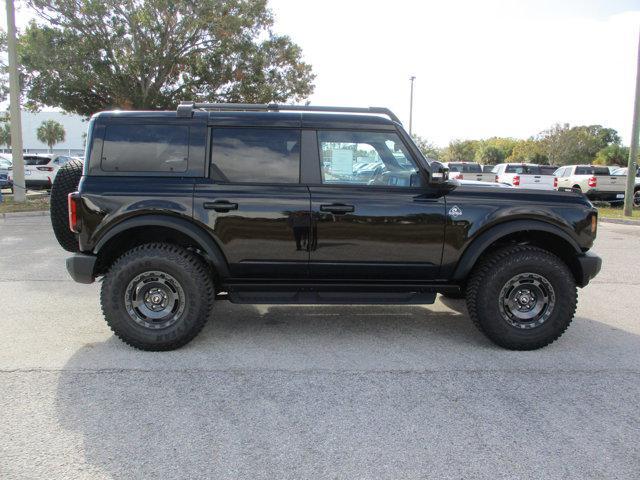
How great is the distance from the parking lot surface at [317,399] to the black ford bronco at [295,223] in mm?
420

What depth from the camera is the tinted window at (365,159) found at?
434cm

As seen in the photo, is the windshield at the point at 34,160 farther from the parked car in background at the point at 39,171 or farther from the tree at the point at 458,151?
the tree at the point at 458,151

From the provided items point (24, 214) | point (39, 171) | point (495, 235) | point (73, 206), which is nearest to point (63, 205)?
point (73, 206)

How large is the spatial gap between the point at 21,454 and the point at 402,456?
2087 mm

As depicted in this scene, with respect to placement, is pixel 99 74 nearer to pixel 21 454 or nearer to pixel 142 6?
pixel 142 6

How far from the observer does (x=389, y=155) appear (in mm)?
4395

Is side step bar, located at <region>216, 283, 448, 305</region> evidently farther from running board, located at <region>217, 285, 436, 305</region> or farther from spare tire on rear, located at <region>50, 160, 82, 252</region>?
spare tire on rear, located at <region>50, 160, 82, 252</region>

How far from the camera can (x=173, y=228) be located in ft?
13.7

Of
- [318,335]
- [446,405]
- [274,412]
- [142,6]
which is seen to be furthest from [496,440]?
Result: [142,6]

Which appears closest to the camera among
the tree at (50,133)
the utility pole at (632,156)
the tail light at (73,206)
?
the tail light at (73,206)

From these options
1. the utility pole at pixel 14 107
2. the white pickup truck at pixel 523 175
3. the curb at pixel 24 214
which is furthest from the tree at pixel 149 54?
the white pickup truck at pixel 523 175

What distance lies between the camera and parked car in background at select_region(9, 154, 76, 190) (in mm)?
20391

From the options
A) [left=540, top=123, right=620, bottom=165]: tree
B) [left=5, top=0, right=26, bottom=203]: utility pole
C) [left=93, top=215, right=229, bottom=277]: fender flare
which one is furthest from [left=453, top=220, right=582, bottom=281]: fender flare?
[left=540, top=123, right=620, bottom=165]: tree

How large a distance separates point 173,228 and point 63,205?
1297 millimetres
